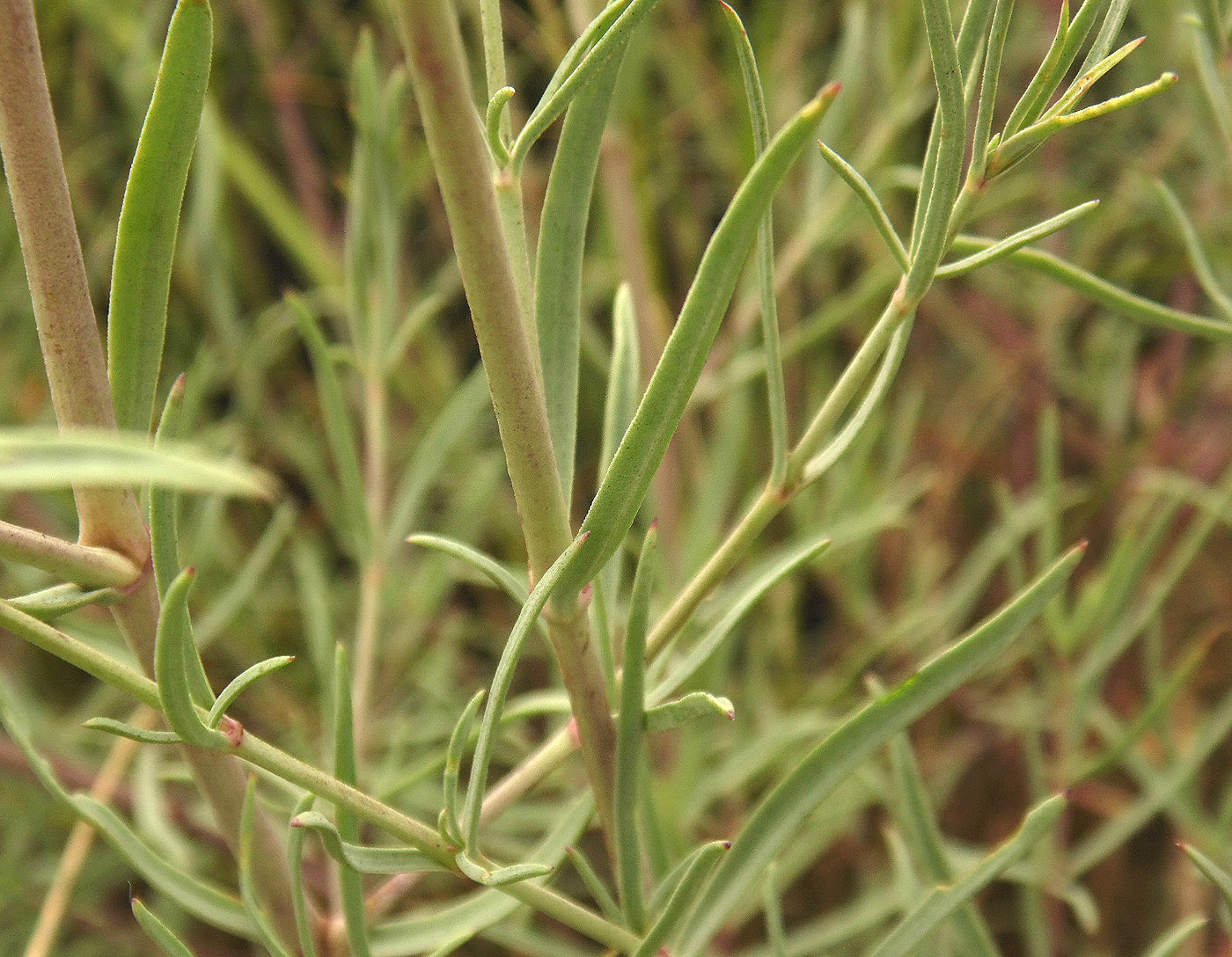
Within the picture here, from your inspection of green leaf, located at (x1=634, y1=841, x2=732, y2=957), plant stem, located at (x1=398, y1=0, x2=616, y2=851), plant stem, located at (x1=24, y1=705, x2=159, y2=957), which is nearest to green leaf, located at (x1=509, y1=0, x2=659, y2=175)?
plant stem, located at (x1=398, y1=0, x2=616, y2=851)

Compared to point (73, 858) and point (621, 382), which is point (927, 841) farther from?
point (73, 858)

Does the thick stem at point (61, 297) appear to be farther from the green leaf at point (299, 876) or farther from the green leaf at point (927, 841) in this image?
the green leaf at point (927, 841)

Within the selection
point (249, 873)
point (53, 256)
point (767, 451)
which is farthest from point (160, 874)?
point (767, 451)

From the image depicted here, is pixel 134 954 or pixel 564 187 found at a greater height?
pixel 564 187

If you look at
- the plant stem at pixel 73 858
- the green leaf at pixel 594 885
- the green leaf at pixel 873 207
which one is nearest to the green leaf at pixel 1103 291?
the green leaf at pixel 873 207

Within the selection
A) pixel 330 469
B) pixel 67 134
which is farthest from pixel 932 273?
pixel 67 134

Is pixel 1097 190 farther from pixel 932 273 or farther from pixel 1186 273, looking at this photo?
pixel 932 273
